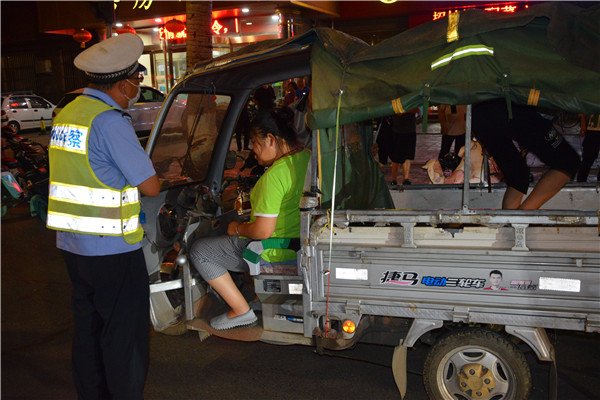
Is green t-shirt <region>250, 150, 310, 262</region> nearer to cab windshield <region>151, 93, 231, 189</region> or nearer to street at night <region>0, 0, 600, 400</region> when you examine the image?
street at night <region>0, 0, 600, 400</region>

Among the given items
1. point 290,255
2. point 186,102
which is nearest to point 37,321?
point 186,102

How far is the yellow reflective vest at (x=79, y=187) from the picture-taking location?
290 cm

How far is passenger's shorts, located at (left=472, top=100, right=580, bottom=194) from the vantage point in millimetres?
3771

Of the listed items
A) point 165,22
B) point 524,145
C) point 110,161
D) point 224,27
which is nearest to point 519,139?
point 524,145

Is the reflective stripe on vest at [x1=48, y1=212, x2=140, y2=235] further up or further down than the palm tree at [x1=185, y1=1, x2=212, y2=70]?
further down

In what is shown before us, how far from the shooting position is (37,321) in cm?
505

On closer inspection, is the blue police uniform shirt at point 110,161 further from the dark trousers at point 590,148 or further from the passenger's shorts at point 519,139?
the dark trousers at point 590,148

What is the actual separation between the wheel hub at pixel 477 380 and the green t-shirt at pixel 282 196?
1.30 m

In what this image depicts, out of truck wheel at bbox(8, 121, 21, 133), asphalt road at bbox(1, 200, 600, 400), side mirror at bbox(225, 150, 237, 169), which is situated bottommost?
asphalt road at bbox(1, 200, 600, 400)

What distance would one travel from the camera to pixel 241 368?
4082 millimetres

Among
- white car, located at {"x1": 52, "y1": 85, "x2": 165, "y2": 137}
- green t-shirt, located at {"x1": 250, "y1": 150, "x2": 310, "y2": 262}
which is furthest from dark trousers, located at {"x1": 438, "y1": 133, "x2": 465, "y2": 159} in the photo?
white car, located at {"x1": 52, "y1": 85, "x2": 165, "y2": 137}

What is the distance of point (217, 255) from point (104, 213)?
3.47 feet

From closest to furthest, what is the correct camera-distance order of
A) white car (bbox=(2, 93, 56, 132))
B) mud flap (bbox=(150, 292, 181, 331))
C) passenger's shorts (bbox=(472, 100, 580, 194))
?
passenger's shorts (bbox=(472, 100, 580, 194))
mud flap (bbox=(150, 292, 181, 331))
white car (bbox=(2, 93, 56, 132))

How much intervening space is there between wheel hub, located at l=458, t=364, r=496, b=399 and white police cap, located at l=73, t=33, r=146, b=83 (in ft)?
8.51
